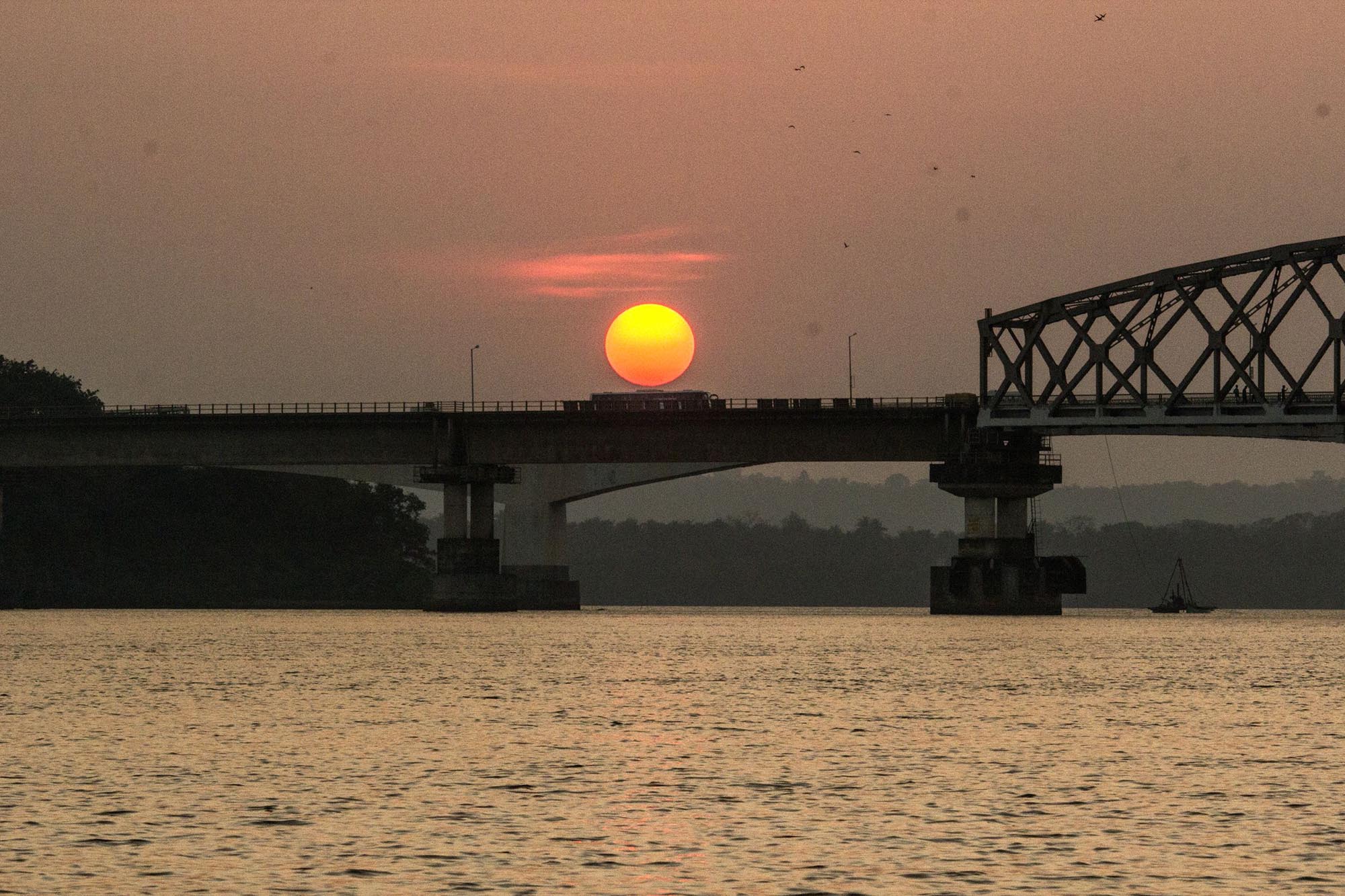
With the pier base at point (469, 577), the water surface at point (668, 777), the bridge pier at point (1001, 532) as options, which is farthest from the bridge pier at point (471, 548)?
the water surface at point (668, 777)

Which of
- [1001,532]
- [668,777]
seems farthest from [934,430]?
[668,777]

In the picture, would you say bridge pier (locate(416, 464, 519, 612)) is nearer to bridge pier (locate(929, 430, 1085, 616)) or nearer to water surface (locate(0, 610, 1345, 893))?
bridge pier (locate(929, 430, 1085, 616))

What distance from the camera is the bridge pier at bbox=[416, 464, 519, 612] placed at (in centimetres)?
18175

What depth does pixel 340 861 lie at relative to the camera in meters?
35.9

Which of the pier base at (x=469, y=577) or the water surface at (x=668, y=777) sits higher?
the pier base at (x=469, y=577)

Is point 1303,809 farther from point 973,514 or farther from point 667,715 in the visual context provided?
point 973,514

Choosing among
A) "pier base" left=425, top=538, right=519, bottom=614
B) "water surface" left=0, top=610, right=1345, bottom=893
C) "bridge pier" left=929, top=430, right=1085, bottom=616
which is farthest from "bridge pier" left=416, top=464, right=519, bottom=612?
"water surface" left=0, top=610, right=1345, bottom=893

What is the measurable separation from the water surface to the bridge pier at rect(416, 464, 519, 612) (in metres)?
80.6

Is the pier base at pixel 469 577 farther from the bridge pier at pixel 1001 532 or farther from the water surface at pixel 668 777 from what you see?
the water surface at pixel 668 777

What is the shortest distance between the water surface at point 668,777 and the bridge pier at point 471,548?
80566 millimetres

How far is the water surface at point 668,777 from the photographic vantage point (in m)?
35.2

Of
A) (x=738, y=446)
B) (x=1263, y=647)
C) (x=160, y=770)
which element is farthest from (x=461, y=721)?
(x=738, y=446)

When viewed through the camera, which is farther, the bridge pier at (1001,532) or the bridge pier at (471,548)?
the bridge pier at (471,548)

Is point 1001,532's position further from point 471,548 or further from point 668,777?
point 668,777
